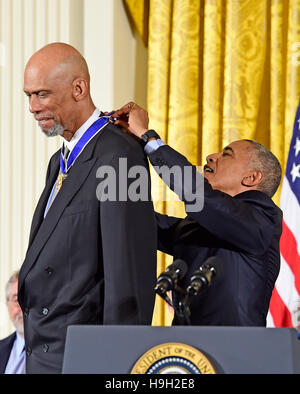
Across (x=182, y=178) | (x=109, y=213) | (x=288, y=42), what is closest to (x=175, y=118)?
(x=288, y=42)

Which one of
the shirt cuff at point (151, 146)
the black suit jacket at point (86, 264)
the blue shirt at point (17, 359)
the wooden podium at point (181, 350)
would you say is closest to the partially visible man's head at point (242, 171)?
the shirt cuff at point (151, 146)

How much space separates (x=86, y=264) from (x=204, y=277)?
0.44 m

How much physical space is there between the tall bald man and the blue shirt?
1.37 metres

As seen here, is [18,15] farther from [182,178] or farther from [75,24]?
[182,178]

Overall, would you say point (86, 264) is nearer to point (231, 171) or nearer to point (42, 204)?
point (42, 204)

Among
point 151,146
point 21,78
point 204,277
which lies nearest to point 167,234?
point 151,146

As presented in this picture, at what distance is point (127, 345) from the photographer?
173cm

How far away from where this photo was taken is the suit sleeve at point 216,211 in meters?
2.37

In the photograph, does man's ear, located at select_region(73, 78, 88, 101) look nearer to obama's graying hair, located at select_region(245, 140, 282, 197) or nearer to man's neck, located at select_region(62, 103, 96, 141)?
man's neck, located at select_region(62, 103, 96, 141)

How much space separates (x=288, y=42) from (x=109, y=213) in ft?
7.01

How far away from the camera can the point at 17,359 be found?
11.7 ft

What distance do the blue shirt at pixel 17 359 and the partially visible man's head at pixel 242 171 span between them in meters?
1.38

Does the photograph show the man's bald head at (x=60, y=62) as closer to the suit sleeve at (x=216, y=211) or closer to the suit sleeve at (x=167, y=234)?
the suit sleeve at (x=216, y=211)
